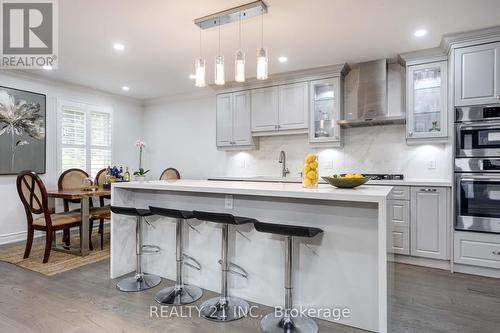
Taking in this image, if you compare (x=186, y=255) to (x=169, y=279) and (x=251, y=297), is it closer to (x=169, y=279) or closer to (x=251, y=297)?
(x=169, y=279)

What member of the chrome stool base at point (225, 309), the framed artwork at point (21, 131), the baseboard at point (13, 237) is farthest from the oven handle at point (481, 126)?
the baseboard at point (13, 237)

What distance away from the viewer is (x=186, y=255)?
2.85m

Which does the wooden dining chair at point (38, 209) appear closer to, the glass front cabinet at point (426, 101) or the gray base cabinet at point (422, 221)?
the gray base cabinet at point (422, 221)

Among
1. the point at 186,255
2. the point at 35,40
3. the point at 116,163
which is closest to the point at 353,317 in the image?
the point at 186,255

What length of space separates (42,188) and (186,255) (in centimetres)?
198

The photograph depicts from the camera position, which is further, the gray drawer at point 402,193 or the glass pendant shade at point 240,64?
the gray drawer at point 402,193

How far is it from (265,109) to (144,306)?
3271mm

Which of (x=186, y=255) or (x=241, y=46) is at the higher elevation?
(x=241, y=46)

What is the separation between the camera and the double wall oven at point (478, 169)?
3.04m

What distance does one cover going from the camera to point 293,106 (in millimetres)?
4465

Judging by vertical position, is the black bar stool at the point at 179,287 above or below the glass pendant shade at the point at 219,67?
below

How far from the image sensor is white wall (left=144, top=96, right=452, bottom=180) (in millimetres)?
4000

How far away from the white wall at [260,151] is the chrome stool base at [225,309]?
105 inches

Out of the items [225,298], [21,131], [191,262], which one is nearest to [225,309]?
[225,298]
